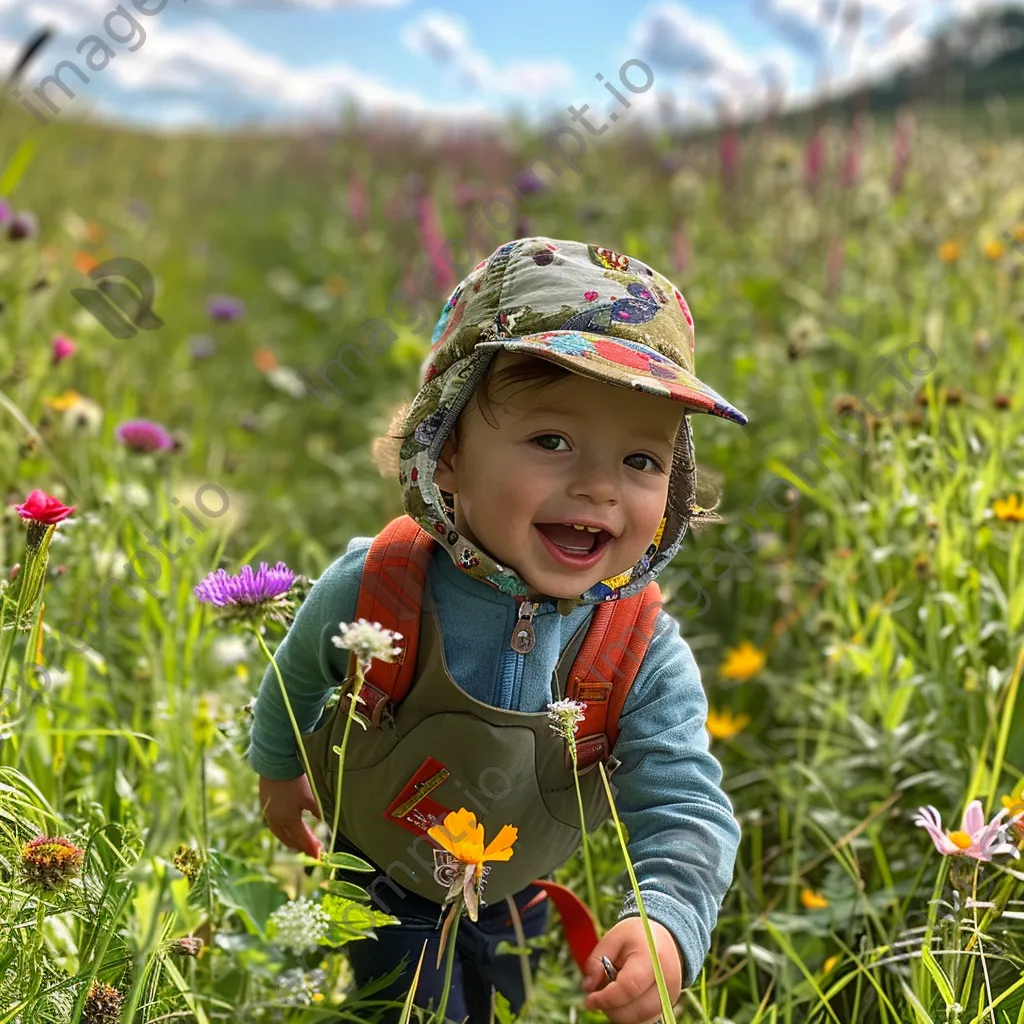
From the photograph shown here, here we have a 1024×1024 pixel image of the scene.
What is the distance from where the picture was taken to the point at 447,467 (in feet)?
5.05

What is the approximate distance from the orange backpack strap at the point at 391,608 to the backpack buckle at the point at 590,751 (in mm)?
230

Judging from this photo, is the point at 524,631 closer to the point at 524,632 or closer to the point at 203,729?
the point at 524,632

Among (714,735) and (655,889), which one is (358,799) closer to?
(655,889)

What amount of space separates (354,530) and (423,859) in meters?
2.01

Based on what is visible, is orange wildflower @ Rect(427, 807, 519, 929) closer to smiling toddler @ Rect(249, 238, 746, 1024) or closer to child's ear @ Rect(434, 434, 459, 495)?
smiling toddler @ Rect(249, 238, 746, 1024)

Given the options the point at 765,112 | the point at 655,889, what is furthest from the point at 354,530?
the point at 765,112

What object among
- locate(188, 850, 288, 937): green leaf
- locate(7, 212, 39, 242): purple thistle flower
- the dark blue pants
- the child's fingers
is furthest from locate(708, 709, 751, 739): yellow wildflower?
locate(7, 212, 39, 242): purple thistle flower

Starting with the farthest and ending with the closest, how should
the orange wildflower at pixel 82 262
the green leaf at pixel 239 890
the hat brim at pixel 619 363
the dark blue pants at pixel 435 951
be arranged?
the orange wildflower at pixel 82 262, the dark blue pants at pixel 435 951, the hat brim at pixel 619 363, the green leaf at pixel 239 890

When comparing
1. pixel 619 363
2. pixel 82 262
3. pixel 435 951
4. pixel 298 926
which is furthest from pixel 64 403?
pixel 82 262

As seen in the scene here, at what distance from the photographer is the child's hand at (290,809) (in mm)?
1633

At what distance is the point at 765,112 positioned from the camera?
17.4 feet

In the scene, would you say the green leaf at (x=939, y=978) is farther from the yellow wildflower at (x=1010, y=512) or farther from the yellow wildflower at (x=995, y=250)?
the yellow wildflower at (x=995, y=250)

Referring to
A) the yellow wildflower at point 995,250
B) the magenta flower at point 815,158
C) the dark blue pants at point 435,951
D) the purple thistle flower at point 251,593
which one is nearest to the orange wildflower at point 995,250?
the yellow wildflower at point 995,250

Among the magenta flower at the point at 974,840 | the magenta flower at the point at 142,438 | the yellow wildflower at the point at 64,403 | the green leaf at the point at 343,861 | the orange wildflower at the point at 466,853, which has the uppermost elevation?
the yellow wildflower at the point at 64,403
